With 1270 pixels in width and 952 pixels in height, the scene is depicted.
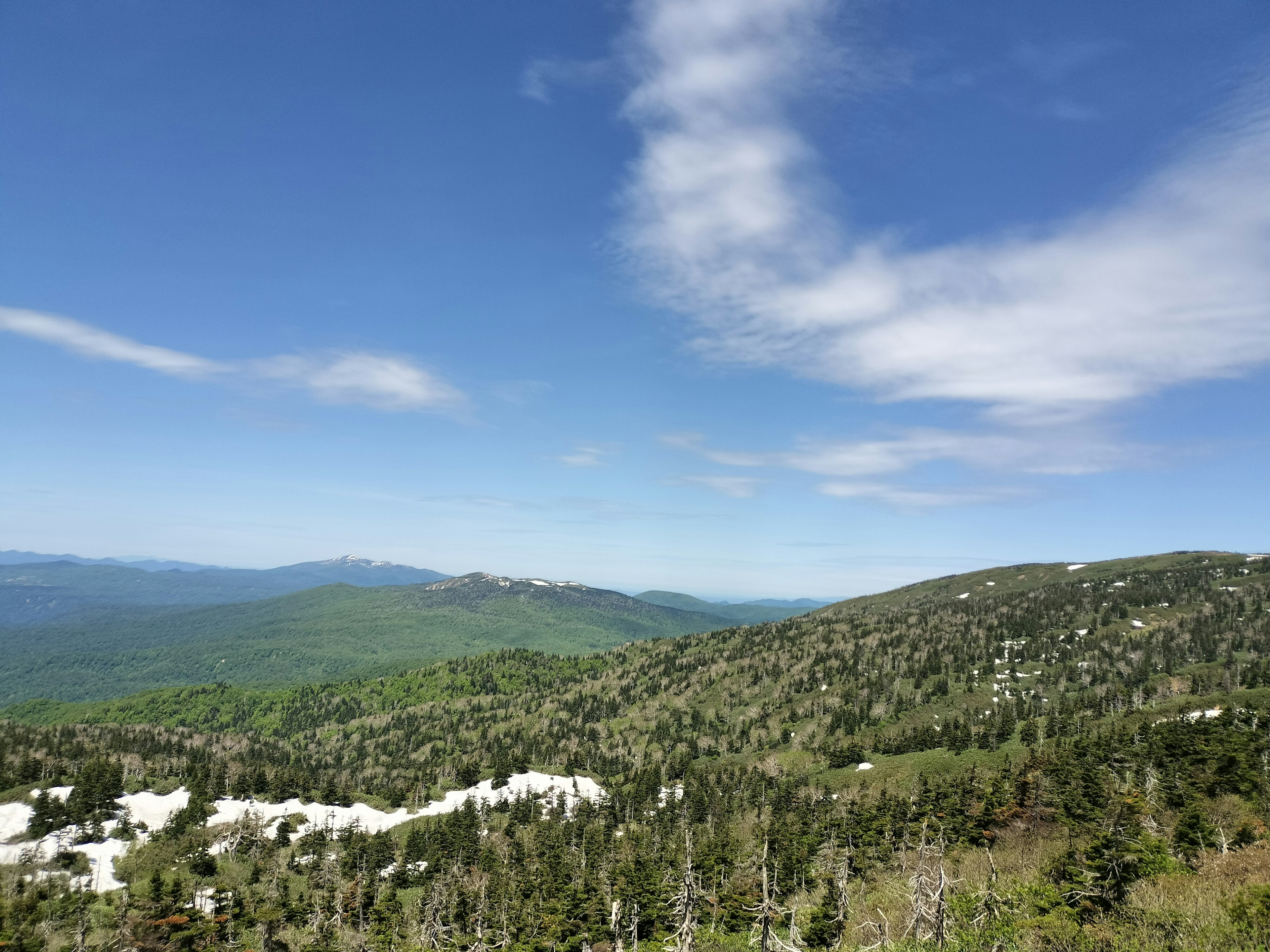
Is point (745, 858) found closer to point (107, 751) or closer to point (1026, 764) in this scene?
point (1026, 764)

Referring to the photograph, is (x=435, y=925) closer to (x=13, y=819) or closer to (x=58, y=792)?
(x=13, y=819)

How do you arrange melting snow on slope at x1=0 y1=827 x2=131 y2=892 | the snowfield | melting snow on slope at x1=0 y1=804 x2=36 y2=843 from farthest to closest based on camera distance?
melting snow on slope at x1=0 y1=804 x2=36 y2=843 → the snowfield → melting snow on slope at x1=0 y1=827 x2=131 y2=892

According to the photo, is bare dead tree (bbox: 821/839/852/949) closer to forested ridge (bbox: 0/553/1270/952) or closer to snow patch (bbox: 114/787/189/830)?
forested ridge (bbox: 0/553/1270/952)

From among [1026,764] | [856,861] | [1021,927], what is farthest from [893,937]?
[1026,764]

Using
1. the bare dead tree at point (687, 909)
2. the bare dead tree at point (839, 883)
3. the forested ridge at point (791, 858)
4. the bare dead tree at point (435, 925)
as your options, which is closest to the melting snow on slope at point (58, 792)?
the forested ridge at point (791, 858)

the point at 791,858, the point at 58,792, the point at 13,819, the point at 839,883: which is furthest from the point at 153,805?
the point at 839,883

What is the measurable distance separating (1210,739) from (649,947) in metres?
99.3

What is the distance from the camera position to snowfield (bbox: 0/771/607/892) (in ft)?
378

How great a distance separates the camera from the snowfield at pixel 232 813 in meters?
115

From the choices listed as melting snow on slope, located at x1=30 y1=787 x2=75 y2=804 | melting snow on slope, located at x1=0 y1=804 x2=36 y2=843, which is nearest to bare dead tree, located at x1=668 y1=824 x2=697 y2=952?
melting snow on slope, located at x1=0 y1=804 x2=36 y2=843

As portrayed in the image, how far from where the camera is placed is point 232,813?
5782 inches

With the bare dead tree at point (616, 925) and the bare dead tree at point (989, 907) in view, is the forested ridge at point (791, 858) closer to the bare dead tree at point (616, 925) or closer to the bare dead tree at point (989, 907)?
the bare dead tree at point (989, 907)

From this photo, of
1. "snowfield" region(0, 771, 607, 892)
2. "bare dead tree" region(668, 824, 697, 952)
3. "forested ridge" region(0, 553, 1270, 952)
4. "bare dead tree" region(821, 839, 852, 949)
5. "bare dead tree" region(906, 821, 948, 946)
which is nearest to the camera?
"bare dead tree" region(668, 824, 697, 952)

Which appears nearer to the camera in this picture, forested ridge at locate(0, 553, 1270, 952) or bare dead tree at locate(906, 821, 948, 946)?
bare dead tree at locate(906, 821, 948, 946)
